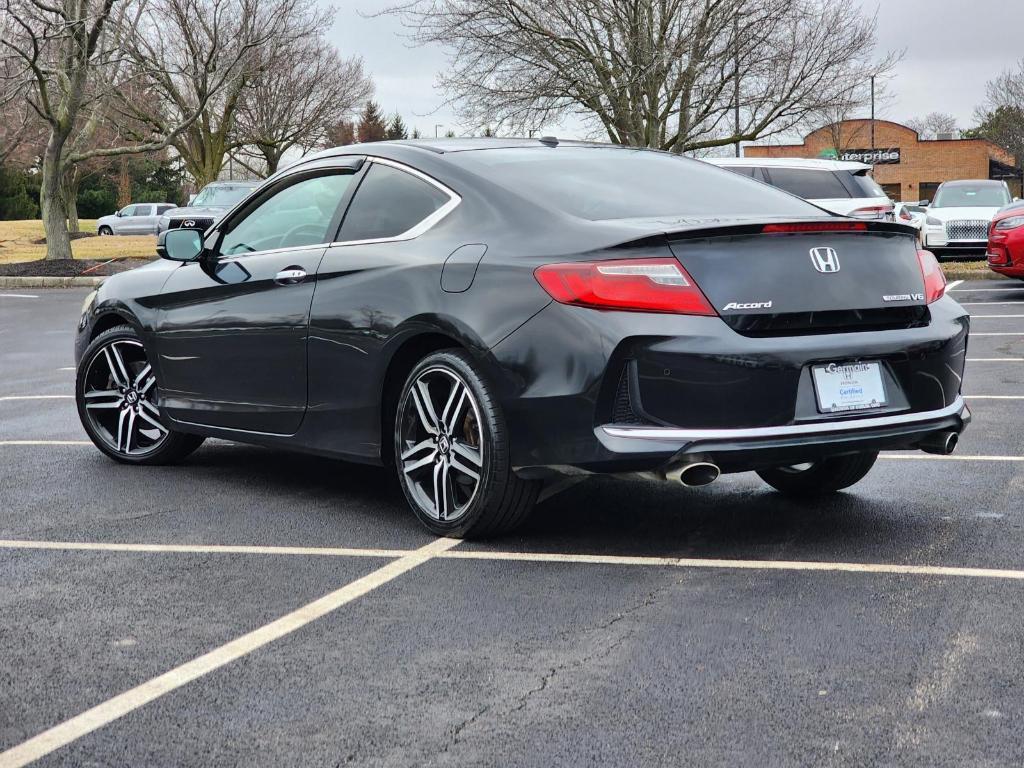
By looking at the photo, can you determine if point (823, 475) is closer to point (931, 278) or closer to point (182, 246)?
point (931, 278)

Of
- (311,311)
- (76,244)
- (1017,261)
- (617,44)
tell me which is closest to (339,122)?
(76,244)

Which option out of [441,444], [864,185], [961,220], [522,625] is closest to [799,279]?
[441,444]

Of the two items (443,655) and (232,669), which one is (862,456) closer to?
(443,655)

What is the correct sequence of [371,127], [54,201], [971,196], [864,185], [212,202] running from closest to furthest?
[864,185]
[971,196]
[54,201]
[212,202]
[371,127]

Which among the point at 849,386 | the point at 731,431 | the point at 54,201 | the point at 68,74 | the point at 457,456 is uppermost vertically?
the point at 68,74

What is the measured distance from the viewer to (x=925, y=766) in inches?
115

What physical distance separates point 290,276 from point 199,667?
2.50 m

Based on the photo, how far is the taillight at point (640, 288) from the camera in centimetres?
460

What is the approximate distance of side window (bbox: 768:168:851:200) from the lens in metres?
18.2

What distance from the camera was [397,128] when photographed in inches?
3954

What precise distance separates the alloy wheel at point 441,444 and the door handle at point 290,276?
89 cm

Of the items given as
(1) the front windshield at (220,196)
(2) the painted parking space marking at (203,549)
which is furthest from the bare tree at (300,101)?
(2) the painted parking space marking at (203,549)

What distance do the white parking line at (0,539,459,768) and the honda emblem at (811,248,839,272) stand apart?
168 cm

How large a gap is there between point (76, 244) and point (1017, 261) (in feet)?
94.0
